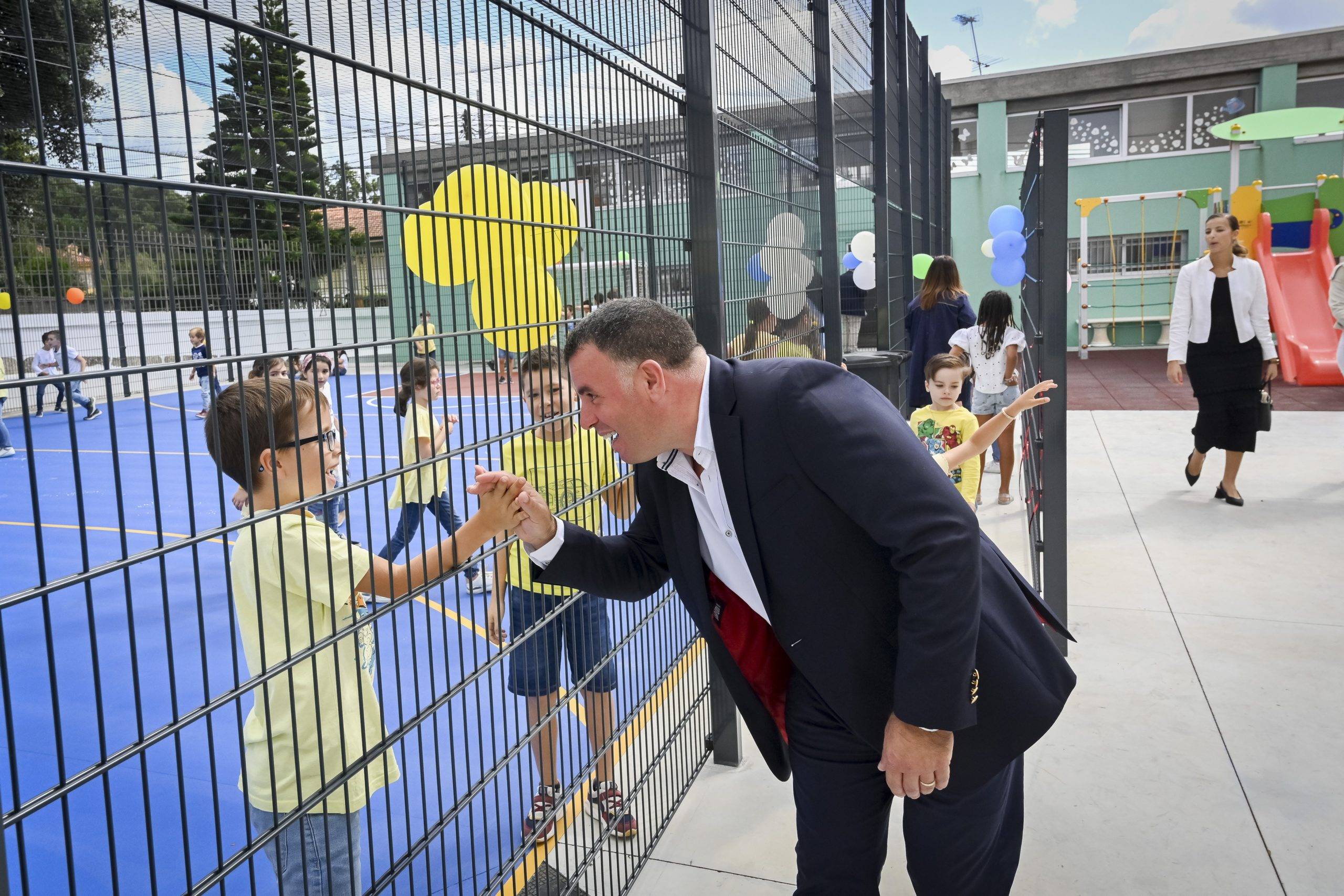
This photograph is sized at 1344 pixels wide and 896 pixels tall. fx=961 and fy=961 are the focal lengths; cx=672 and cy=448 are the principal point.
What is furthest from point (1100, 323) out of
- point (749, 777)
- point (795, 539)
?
point (795, 539)

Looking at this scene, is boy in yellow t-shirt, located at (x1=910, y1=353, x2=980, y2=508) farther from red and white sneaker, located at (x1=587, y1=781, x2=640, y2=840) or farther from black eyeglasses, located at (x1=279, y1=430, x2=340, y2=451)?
black eyeglasses, located at (x1=279, y1=430, x2=340, y2=451)

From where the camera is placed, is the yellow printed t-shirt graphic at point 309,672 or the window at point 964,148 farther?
the window at point 964,148

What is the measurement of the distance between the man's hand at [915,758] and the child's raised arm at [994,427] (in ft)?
5.84

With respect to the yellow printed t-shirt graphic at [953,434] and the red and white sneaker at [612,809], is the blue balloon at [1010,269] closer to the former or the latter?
the yellow printed t-shirt graphic at [953,434]

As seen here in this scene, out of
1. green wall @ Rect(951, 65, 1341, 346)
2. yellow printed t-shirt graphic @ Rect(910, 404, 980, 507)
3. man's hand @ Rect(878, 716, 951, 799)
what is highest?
green wall @ Rect(951, 65, 1341, 346)

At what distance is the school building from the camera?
59.5ft

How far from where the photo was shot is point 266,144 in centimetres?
142

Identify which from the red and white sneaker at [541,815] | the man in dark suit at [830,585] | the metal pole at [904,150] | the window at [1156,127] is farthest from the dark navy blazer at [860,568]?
the window at [1156,127]

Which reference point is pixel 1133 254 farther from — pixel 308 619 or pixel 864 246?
pixel 308 619

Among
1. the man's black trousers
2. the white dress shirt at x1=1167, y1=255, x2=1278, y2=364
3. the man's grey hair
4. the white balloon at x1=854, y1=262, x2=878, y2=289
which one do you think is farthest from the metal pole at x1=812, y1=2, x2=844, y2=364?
the man's grey hair

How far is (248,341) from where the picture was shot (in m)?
1.61

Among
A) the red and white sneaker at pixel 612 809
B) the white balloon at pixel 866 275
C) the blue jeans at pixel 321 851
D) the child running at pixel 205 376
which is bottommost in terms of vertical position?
the red and white sneaker at pixel 612 809

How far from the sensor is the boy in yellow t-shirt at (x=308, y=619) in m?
1.48

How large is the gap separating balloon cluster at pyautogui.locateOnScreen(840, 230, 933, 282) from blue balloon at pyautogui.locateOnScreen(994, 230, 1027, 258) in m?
0.97
